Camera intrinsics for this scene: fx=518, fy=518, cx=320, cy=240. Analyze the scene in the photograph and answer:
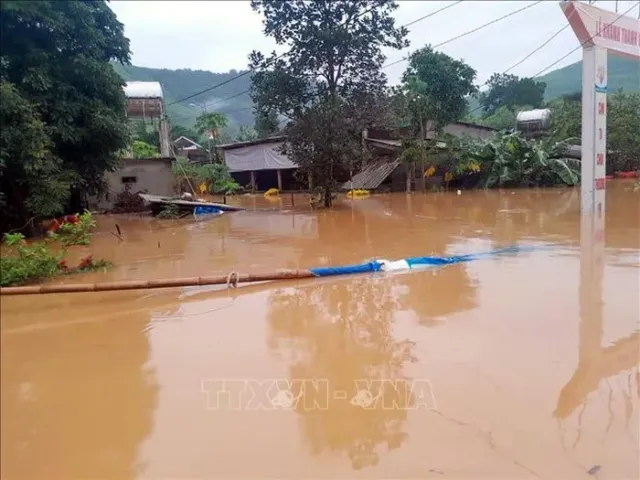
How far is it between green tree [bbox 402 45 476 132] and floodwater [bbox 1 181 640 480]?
15736mm

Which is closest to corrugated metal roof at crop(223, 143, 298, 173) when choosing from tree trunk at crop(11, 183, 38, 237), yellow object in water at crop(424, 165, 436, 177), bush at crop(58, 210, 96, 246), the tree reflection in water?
yellow object in water at crop(424, 165, 436, 177)

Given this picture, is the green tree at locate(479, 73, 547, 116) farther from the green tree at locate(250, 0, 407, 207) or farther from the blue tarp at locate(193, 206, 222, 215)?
the blue tarp at locate(193, 206, 222, 215)

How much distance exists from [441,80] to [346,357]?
19.8m

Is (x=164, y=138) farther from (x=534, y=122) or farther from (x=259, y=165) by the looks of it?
(x=534, y=122)

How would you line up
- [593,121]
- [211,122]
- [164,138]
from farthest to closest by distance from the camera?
[211,122] < [164,138] < [593,121]

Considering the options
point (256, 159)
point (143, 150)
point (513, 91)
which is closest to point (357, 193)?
point (256, 159)

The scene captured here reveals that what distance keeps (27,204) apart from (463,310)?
7.74 metres

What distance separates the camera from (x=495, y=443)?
2.71 m

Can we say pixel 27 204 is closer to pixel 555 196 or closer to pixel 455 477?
pixel 455 477

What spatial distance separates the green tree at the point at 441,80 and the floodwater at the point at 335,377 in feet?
51.6

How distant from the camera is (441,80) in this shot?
70.6 feet

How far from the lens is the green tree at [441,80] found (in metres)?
21.3

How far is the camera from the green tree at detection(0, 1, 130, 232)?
468cm

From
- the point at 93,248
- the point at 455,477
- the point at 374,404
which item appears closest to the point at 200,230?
the point at 93,248
